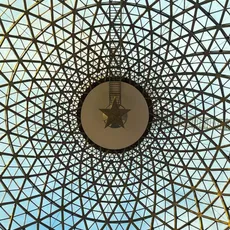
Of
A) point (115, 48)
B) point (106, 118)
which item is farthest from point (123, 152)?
point (115, 48)

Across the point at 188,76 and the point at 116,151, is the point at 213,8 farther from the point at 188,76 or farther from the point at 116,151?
the point at 116,151

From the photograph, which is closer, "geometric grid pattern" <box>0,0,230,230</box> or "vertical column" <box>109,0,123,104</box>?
"geometric grid pattern" <box>0,0,230,230</box>

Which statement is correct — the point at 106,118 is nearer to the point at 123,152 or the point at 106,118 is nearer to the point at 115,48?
the point at 123,152

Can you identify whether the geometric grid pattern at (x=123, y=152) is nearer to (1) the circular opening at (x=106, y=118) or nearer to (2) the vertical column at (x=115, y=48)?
(2) the vertical column at (x=115, y=48)

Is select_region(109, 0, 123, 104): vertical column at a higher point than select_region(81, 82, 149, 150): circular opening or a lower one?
higher

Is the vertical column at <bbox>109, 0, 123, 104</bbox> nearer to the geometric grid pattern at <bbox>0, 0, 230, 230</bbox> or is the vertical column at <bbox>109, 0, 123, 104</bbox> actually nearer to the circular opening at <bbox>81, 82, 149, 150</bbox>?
the geometric grid pattern at <bbox>0, 0, 230, 230</bbox>

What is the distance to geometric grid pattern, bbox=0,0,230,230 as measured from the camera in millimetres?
31219

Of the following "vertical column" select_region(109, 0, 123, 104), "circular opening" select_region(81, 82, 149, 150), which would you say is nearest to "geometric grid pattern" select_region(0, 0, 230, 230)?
"vertical column" select_region(109, 0, 123, 104)

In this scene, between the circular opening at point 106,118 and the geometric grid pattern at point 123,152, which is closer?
the geometric grid pattern at point 123,152

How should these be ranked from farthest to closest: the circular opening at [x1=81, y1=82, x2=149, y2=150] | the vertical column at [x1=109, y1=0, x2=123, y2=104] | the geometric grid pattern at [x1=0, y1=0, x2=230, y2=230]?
the circular opening at [x1=81, y1=82, x2=149, y2=150] → the vertical column at [x1=109, y1=0, x2=123, y2=104] → the geometric grid pattern at [x1=0, y1=0, x2=230, y2=230]

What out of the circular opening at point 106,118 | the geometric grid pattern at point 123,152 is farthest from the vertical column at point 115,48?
the circular opening at point 106,118

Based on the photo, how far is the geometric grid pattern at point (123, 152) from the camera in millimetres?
31219

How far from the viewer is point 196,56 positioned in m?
32.8

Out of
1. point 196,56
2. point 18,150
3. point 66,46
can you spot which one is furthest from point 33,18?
point 196,56
